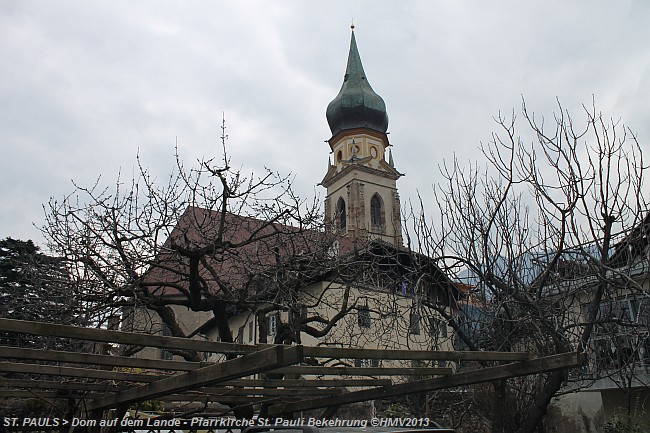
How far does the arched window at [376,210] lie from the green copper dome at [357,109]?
249 inches

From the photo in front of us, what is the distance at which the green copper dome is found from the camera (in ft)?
161

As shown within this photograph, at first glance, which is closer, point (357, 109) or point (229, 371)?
point (229, 371)

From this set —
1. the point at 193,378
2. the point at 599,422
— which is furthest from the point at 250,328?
the point at 193,378

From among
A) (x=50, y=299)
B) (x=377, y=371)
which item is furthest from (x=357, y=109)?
(x=377, y=371)

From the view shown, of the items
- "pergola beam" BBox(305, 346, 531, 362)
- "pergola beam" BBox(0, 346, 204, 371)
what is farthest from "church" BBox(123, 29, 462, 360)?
"pergola beam" BBox(0, 346, 204, 371)

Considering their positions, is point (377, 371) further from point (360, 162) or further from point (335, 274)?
point (360, 162)

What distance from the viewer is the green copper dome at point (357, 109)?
49.0 m

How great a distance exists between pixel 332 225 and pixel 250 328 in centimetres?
1468

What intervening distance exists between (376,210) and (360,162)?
4373mm

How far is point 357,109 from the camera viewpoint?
161 ft

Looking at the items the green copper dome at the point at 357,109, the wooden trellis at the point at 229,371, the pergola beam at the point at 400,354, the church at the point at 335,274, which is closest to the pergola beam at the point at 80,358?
the wooden trellis at the point at 229,371

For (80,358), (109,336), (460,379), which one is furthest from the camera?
(460,379)

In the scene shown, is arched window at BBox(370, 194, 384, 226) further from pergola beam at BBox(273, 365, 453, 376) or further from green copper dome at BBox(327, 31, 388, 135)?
pergola beam at BBox(273, 365, 453, 376)

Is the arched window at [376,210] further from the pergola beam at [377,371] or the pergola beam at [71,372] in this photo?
the pergola beam at [71,372]
